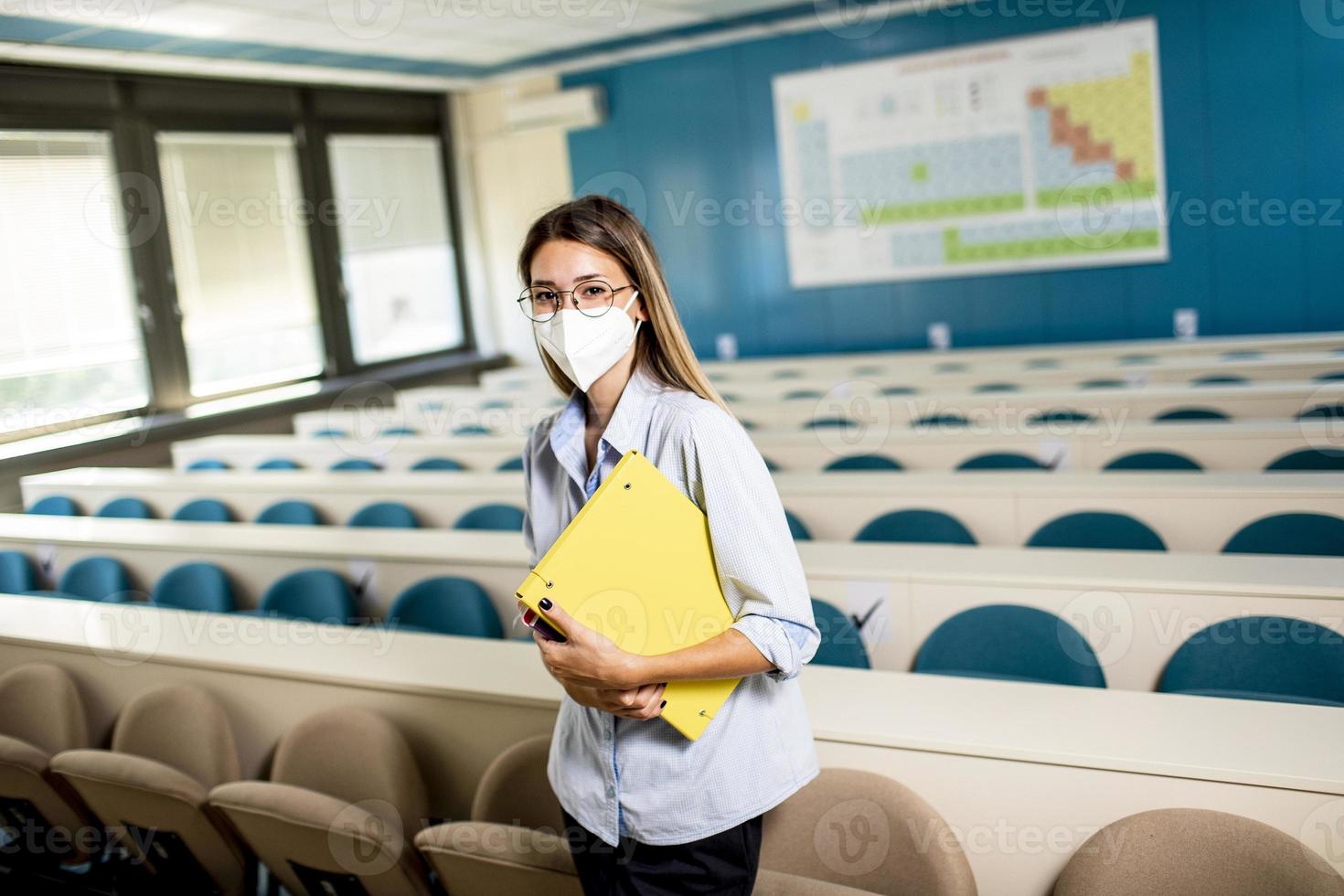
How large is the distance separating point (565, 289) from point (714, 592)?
42 cm

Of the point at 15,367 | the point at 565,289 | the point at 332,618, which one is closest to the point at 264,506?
the point at 332,618

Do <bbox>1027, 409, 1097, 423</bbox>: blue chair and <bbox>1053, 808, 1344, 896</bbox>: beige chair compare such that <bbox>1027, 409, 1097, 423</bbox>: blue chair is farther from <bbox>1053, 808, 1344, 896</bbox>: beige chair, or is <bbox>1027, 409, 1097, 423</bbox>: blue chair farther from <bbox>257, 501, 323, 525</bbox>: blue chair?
<bbox>257, 501, 323, 525</bbox>: blue chair

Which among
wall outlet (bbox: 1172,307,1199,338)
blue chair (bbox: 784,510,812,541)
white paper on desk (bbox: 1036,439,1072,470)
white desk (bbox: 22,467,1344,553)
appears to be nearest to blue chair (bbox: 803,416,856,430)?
white desk (bbox: 22,467,1344,553)

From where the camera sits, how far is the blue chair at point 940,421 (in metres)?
4.87

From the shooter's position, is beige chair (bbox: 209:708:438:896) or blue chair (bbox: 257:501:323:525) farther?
blue chair (bbox: 257:501:323:525)

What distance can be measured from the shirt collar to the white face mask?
0.04 metres

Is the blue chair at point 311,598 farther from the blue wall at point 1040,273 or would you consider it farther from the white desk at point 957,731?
the blue wall at point 1040,273

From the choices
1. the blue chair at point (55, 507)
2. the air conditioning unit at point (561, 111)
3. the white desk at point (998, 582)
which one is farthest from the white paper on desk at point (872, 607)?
the air conditioning unit at point (561, 111)

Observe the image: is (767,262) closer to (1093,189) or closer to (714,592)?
(1093,189)

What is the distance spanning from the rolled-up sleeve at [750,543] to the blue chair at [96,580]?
358 cm

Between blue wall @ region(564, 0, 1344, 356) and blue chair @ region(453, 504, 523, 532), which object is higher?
blue wall @ region(564, 0, 1344, 356)

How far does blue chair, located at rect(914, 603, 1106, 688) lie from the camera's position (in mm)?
2328

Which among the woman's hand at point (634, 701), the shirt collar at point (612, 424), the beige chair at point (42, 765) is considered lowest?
the beige chair at point (42, 765)

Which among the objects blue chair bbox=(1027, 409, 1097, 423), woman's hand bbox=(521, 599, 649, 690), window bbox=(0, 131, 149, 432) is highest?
window bbox=(0, 131, 149, 432)
